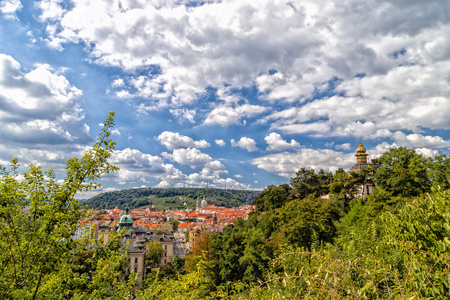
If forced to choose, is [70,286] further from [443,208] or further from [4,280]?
[443,208]

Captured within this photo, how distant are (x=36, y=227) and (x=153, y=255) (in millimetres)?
46149

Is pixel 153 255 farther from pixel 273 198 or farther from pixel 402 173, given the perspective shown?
pixel 402 173

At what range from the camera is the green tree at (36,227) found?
4.14 metres

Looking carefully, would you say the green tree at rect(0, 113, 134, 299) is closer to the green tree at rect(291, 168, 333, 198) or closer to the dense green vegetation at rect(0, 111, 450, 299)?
the dense green vegetation at rect(0, 111, 450, 299)

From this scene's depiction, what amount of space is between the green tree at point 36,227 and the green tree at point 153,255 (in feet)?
148

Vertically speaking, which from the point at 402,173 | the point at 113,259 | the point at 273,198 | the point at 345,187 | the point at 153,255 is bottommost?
the point at 153,255

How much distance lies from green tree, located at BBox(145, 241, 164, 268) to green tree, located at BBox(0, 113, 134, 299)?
4498 cm

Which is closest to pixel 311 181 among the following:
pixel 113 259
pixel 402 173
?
pixel 402 173

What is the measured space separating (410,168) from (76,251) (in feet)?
102

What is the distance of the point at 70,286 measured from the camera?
5141 millimetres

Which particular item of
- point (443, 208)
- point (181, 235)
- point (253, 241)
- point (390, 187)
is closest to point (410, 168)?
point (390, 187)

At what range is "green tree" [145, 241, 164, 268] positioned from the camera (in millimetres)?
44975

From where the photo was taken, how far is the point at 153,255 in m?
45.8

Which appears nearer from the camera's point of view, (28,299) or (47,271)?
(28,299)
